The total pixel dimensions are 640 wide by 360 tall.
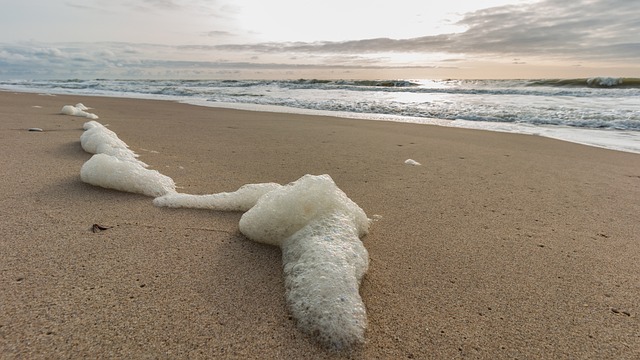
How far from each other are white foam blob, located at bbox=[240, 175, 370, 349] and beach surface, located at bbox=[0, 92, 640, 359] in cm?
5

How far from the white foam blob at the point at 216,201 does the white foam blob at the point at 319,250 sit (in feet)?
1.13

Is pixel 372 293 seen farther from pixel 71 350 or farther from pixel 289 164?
pixel 289 164

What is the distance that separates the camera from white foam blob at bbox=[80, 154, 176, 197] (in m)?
2.30

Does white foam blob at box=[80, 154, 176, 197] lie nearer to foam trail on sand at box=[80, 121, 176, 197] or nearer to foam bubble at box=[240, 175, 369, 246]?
foam trail on sand at box=[80, 121, 176, 197]

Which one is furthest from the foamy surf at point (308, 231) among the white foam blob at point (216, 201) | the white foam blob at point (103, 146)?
the white foam blob at point (103, 146)

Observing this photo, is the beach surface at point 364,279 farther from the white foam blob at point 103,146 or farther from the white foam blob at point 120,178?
the white foam blob at point 103,146

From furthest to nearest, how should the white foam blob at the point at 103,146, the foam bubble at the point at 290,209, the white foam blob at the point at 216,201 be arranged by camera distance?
the white foam blob at the point at 103,146 → the white foam blob at the point at 216,201 → the foam bubble at the point at 290,209

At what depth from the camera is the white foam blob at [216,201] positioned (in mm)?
2164

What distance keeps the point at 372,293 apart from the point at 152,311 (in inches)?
30.2

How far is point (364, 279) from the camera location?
1524 millimetres

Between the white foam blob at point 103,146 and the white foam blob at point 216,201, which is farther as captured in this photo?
the white foam blob at point 103,146

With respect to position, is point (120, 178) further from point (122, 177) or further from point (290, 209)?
point (290, 209)

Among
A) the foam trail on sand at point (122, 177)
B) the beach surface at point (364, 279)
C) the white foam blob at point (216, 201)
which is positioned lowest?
the beach surface at point (364, 279)

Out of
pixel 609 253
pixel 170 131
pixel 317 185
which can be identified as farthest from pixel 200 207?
pixel 170 131
